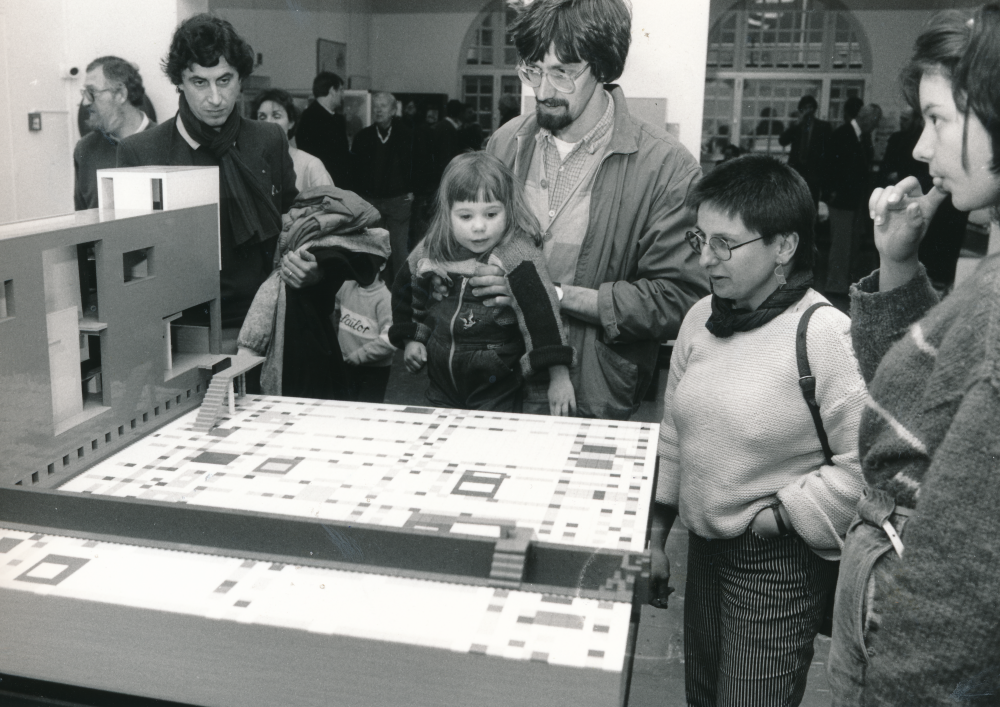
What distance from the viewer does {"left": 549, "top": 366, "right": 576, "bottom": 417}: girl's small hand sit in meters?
2.32

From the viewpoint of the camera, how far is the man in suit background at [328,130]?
8.73ft

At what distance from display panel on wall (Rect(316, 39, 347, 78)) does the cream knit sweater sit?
137 cm

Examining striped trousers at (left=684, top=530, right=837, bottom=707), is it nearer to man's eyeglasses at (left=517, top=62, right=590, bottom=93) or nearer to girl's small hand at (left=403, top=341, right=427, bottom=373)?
girl's small hand at (left=403, top=341, right=427, bottom=373)

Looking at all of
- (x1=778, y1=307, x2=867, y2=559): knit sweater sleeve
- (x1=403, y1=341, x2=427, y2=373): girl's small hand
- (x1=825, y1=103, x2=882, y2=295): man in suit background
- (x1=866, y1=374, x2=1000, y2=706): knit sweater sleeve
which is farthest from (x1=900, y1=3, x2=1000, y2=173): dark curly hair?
(x1=825, y1=103, x2=882, y2=295): man in suit background

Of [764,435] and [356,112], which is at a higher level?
[356,112]

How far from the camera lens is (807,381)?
169 cm

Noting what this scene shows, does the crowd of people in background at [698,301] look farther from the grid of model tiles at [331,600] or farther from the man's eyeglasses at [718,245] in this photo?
the grid of model tiles at [331,600]

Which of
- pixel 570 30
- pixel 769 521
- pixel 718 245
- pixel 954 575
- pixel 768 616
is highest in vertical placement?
pixel 570 30

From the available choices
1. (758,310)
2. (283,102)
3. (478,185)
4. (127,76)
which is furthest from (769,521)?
(127,76)

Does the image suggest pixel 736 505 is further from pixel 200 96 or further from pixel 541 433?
pixel 200 96

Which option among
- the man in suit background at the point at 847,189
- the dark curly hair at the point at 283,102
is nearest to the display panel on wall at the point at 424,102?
the dark curly hair at the point at 283,102

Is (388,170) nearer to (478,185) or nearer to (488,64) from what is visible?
(488,64)

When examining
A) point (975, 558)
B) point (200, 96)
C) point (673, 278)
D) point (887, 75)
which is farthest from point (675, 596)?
point (975, 558)

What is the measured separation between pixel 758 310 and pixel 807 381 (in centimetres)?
17
